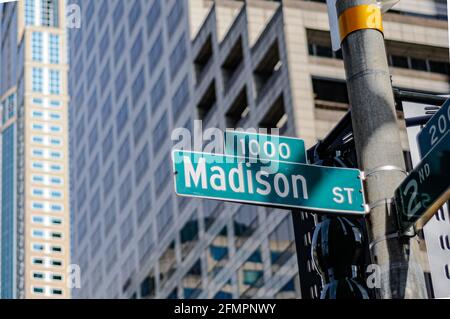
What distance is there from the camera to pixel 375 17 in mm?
6680

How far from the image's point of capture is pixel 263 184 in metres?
6.59

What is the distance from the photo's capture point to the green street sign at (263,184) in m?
6.52

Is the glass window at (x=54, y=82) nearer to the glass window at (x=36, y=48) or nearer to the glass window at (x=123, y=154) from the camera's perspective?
the glass window at (x=36, y=48)

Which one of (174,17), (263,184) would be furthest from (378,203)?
(174,17)

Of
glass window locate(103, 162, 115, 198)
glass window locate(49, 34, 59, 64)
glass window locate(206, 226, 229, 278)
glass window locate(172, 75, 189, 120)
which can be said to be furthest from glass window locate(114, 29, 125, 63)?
glass window locate(49, 34, 59, 64)

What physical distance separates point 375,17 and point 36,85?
190 metres

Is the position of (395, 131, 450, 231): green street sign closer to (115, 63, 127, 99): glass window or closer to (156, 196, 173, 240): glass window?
(156, 196, 173, 240): glass window

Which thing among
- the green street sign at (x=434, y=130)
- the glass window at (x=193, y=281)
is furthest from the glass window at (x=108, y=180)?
the green street sign at (x=434, y=130)

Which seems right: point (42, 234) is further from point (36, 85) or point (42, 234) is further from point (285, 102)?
point (285, 102)

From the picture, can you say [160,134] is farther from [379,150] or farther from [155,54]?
[379,150]

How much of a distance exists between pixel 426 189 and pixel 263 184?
41.6 inches

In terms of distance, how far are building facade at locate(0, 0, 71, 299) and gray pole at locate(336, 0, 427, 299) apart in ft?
572

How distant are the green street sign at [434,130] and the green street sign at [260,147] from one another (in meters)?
0.78
